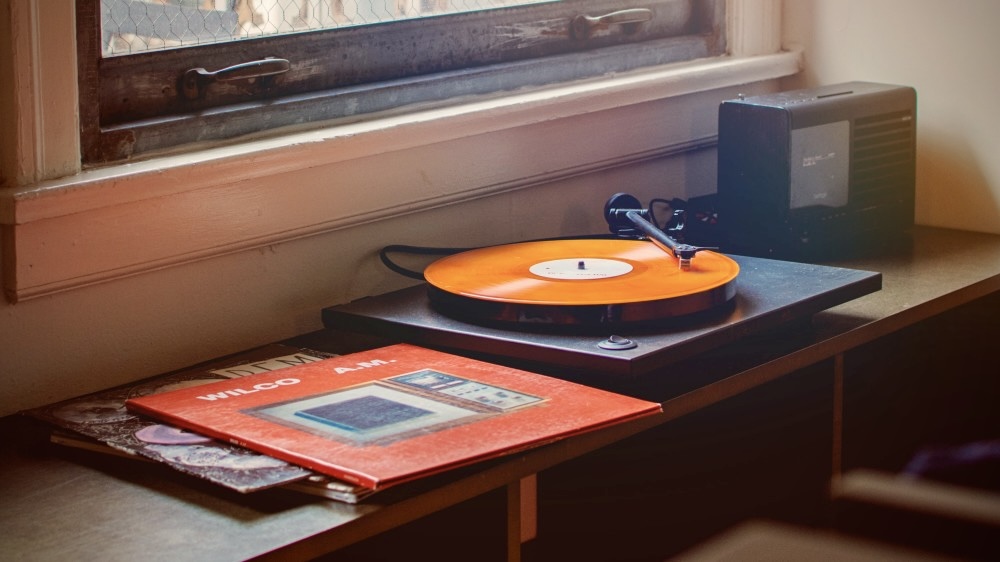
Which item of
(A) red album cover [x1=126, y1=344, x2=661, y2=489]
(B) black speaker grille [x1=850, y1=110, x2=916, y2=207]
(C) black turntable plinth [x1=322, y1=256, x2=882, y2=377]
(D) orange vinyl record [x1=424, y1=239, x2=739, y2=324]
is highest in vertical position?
(B) black speaker grille [x1=850, y1=110, x2=916, y2=207]

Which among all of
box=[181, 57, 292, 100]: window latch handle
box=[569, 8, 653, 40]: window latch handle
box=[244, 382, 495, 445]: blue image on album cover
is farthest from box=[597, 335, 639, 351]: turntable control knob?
box=[569, 8, 653, 40]: window latch handle

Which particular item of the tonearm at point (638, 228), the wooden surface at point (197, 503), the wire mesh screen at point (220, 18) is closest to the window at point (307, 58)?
the wire mesh screen at point (220, 18)

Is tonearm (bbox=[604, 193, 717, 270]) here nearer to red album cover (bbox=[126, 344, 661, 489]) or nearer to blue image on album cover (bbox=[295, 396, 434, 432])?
red album cover (bbox=[126, 344, 661, 489])

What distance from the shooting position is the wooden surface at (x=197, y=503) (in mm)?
896

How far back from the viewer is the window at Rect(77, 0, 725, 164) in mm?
1338

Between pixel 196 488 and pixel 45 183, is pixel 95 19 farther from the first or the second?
pixel 196 488

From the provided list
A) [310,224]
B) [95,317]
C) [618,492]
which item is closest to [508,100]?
[310,224]

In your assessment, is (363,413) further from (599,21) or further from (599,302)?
(599,21)

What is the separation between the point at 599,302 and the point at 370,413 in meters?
0.27

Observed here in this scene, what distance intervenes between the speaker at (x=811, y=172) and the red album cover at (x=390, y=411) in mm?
625

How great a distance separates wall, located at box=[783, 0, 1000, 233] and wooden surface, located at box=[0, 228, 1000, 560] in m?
0.78

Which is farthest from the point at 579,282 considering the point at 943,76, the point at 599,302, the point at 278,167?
the point at 943,76

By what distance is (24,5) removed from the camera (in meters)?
1.17

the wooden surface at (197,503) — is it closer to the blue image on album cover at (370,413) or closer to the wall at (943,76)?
the blue image on album cover at (370,413)
